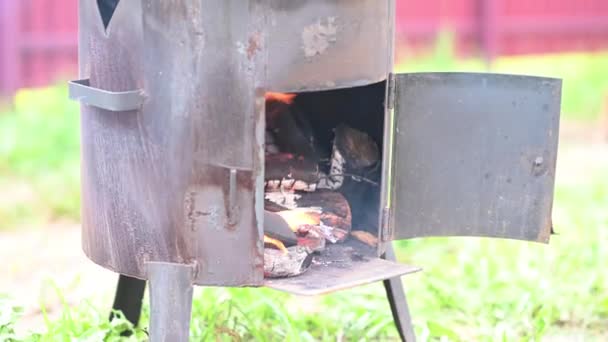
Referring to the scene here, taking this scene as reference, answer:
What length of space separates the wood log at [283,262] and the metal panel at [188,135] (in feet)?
0.27

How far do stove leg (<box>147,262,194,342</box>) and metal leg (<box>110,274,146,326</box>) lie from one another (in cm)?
68

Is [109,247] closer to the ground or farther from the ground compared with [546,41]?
closer to the ground

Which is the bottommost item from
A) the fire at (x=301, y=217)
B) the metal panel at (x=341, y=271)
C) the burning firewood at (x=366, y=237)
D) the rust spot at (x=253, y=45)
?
the metal panel at (x=341, y=271)

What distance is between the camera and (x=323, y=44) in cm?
262

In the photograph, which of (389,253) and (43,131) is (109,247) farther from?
(43,131)

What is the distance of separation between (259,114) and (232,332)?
852 mm

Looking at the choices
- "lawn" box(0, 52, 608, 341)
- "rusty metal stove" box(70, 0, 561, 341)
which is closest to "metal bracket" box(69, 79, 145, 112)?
"rusty metal stove" box(70, 0, 561, 341)

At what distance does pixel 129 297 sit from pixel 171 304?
74 cm

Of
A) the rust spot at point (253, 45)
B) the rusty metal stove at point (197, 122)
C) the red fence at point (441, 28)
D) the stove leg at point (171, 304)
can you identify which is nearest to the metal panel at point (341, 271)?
the rusty metal stove at point (197, 122)

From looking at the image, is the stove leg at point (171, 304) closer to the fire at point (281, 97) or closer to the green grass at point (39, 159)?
the fire at point (281, 97)

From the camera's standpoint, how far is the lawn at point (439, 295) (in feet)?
11.1

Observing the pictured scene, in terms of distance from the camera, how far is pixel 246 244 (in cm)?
260

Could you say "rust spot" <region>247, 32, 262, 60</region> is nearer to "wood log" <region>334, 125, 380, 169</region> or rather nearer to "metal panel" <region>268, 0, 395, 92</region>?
"metal panel" <region>268, 0, 395, 92</region>

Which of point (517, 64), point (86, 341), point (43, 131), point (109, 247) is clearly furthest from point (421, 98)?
point (517, 64)
